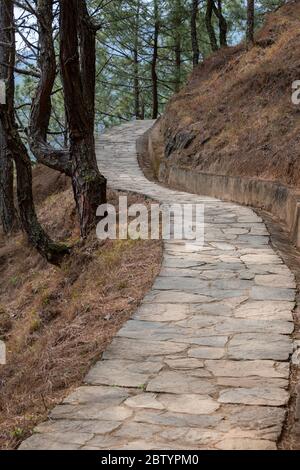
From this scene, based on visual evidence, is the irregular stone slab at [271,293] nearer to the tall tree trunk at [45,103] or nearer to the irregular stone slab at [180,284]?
the irregular stone slab at [180,284]

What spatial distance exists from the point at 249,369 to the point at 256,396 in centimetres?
39

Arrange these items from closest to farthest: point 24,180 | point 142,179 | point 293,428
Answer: point 293,428, point 24,180, point 142,179

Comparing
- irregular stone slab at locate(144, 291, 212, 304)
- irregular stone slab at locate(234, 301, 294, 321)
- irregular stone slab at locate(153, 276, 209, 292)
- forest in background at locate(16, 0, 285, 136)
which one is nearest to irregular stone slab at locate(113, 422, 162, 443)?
irregular stone slab at locate(234, 301, 294, 321)

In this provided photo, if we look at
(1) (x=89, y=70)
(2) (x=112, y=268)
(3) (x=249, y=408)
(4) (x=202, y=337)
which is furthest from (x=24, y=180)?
(3) (x=249, y=408)

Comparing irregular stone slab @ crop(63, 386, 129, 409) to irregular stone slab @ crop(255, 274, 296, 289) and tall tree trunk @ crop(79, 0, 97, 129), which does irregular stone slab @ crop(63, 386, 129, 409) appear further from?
tall tree trunk @ crop(79, 0, 97, 129)

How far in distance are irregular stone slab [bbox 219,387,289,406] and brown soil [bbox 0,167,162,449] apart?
38.7 inches

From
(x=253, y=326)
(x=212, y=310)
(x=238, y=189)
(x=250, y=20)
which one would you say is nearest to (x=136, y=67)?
(x=250, y=20)

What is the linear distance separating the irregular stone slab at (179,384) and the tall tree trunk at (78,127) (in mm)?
5226

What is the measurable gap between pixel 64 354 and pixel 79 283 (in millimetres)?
2904

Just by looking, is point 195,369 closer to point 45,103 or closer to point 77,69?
point 77,69

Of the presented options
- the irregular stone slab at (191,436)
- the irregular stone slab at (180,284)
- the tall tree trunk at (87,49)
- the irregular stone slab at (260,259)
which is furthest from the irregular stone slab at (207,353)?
the tall tree trunk at (87,49)

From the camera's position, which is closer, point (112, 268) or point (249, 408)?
point (249, 408)

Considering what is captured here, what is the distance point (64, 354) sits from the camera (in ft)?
15.1

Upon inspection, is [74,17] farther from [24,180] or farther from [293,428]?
[293,428]
